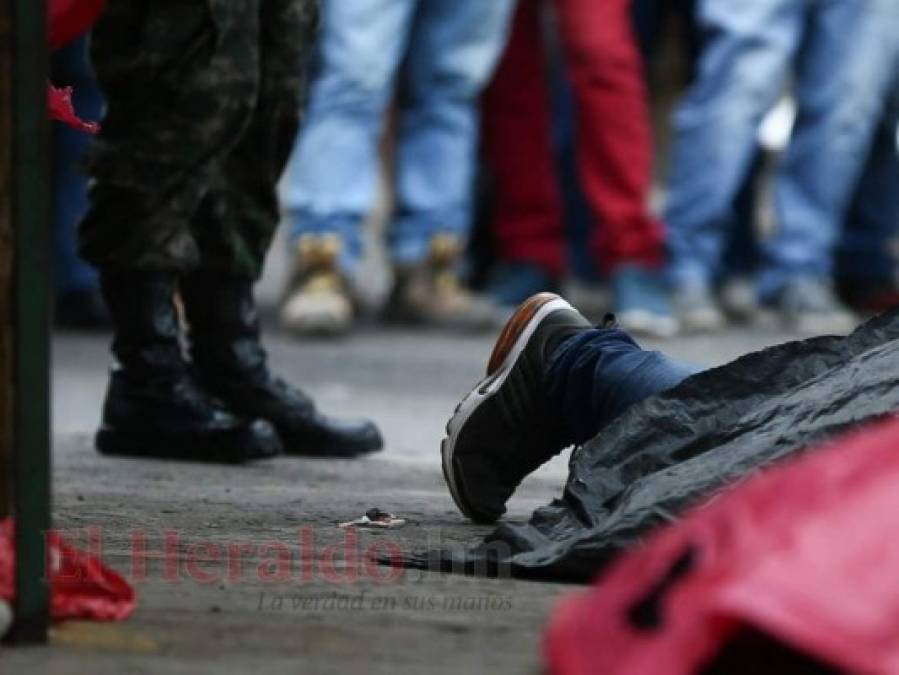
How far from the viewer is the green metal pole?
87.4 inches

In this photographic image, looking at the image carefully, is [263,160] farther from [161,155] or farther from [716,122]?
[716,122]

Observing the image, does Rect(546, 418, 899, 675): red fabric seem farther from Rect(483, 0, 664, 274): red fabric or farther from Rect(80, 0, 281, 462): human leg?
Rect(483, 0, 664, 274): red fabric

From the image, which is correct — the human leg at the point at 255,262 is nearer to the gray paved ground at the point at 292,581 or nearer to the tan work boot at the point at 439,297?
the gray paved ground at the point at 292,581

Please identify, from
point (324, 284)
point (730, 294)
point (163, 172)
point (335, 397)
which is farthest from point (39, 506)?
point (730, 294)

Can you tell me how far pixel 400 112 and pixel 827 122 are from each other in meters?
Result: 1.26

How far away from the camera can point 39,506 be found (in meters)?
2.23

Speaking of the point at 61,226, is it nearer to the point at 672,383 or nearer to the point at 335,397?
the point at 335,397

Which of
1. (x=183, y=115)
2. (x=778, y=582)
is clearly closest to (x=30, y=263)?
(x=778, y=582)

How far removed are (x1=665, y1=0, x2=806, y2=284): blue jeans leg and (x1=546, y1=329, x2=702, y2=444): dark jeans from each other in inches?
153

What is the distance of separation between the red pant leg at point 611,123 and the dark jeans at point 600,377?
382 cm

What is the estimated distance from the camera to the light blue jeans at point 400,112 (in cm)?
666

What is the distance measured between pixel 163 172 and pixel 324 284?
9.48 ft

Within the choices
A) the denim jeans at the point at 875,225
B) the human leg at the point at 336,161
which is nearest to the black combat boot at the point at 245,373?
the human leg at the point at 336,161

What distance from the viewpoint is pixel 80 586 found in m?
2.42
